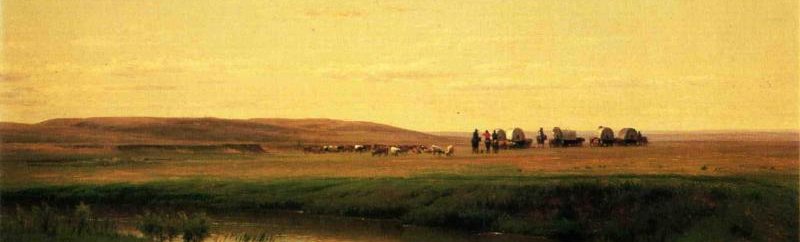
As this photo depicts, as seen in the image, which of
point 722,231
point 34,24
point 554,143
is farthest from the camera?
point 554,143

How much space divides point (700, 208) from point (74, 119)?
19.4m

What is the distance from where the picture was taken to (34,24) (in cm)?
3177

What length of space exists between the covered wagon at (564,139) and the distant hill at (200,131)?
161 inches

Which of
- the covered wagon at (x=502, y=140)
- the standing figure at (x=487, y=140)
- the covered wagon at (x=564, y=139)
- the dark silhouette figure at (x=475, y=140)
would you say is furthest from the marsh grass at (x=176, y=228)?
the covered wagon at (x=564, y=139)

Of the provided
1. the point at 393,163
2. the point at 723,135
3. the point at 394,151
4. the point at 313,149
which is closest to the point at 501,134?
the point at 393,163

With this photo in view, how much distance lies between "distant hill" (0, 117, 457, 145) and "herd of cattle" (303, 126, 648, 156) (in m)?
1.67

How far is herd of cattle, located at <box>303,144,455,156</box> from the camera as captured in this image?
1453 inches

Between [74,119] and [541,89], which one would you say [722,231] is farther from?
[74,119]

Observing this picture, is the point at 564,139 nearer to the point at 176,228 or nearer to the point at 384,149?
the point at 384,149

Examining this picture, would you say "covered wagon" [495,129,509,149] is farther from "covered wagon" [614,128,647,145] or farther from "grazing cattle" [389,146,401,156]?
"covered wagon" [614,128,647,145]

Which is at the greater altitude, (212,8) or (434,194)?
(212,8)

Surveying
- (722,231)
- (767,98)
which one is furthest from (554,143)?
(722,231)

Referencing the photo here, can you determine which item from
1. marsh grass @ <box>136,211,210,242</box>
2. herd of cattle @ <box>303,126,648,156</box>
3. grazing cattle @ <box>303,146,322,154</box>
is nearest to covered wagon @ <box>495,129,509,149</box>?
herd of cattle @ <box>303,126,648,156</box>

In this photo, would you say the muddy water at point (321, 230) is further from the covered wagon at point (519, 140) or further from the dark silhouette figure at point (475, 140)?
the covered wagon at point (519, 140)
